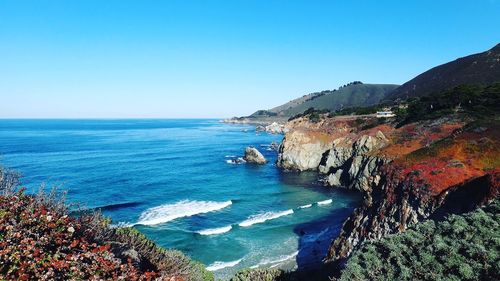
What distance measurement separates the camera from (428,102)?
6800cm

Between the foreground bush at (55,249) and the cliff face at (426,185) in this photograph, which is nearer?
the foreground bush at (55,249)

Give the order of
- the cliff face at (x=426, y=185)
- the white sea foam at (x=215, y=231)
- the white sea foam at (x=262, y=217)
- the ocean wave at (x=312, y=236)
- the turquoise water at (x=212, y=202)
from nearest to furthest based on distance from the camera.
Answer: the cliff face at (x=426, y=185) → the turquoise water at (x=212, y=202) → the ocean wave at (x=312, y=236) → the white sea foam at (x=215, y=231) → the white sea foam at (x=262, y=217)

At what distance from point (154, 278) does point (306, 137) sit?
2414 inches

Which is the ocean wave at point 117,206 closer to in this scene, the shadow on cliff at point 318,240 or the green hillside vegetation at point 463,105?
the shadow on cliff at point 318,240

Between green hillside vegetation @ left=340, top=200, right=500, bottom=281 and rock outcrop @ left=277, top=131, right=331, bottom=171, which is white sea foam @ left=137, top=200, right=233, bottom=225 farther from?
green hillside vegetation @ left=340, top=200, right=500, bottom=281

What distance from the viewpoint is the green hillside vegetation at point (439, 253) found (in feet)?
31.1

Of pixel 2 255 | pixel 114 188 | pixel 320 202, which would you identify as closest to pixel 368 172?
pixel 320 202

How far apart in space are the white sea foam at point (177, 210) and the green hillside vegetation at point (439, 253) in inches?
1164

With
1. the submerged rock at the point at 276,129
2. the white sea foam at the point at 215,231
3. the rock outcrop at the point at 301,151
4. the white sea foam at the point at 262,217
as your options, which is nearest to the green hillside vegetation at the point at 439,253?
the white sea foam at the point at 215,231

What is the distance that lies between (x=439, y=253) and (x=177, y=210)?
1330 inches

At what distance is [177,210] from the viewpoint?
1598 inches

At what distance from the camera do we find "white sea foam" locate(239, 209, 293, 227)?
3650 centimetres

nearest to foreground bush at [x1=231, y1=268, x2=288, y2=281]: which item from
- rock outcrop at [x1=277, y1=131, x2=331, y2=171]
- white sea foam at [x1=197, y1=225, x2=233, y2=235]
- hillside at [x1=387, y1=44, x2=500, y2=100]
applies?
white sea foam at [x1=197, y1=225, x2=233, y2=235]

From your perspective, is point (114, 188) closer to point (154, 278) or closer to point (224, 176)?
point (224, 176)
